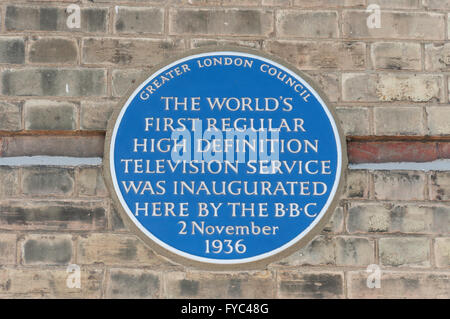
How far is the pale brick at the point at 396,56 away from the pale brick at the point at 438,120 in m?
0.18

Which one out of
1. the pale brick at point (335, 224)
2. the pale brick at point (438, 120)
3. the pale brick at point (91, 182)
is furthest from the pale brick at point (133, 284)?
the pale brick at point (438, 120)

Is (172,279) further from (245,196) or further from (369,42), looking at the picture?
(369,42)

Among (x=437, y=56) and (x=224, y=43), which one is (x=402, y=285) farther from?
(x=224, y=43)

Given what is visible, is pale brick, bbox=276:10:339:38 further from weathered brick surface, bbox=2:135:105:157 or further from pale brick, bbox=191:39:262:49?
weathered brick surface, bbox=2:135:105:157

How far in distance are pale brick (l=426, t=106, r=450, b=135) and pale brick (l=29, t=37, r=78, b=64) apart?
1.43 m

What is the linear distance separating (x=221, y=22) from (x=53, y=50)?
683 mm

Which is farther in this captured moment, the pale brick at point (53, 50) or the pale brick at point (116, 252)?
the pale brick at point (53, 50)

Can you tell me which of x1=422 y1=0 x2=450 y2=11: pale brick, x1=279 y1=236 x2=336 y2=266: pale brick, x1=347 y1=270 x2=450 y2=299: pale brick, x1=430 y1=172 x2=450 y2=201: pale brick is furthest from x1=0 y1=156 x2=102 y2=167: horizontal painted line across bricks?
x1=422 y1=0 x2=450 y2=11: pale brick

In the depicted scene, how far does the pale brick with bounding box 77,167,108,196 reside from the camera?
6.69 ft

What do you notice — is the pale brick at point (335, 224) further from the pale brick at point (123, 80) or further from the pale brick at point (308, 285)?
the pale brick at point (123, 80)

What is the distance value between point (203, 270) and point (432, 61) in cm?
124

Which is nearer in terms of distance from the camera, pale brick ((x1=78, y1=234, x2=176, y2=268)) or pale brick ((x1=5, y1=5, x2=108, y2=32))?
pale brick ((x1=78, y1=234, x2=176, y2=268))

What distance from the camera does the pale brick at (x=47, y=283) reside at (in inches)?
78.2
